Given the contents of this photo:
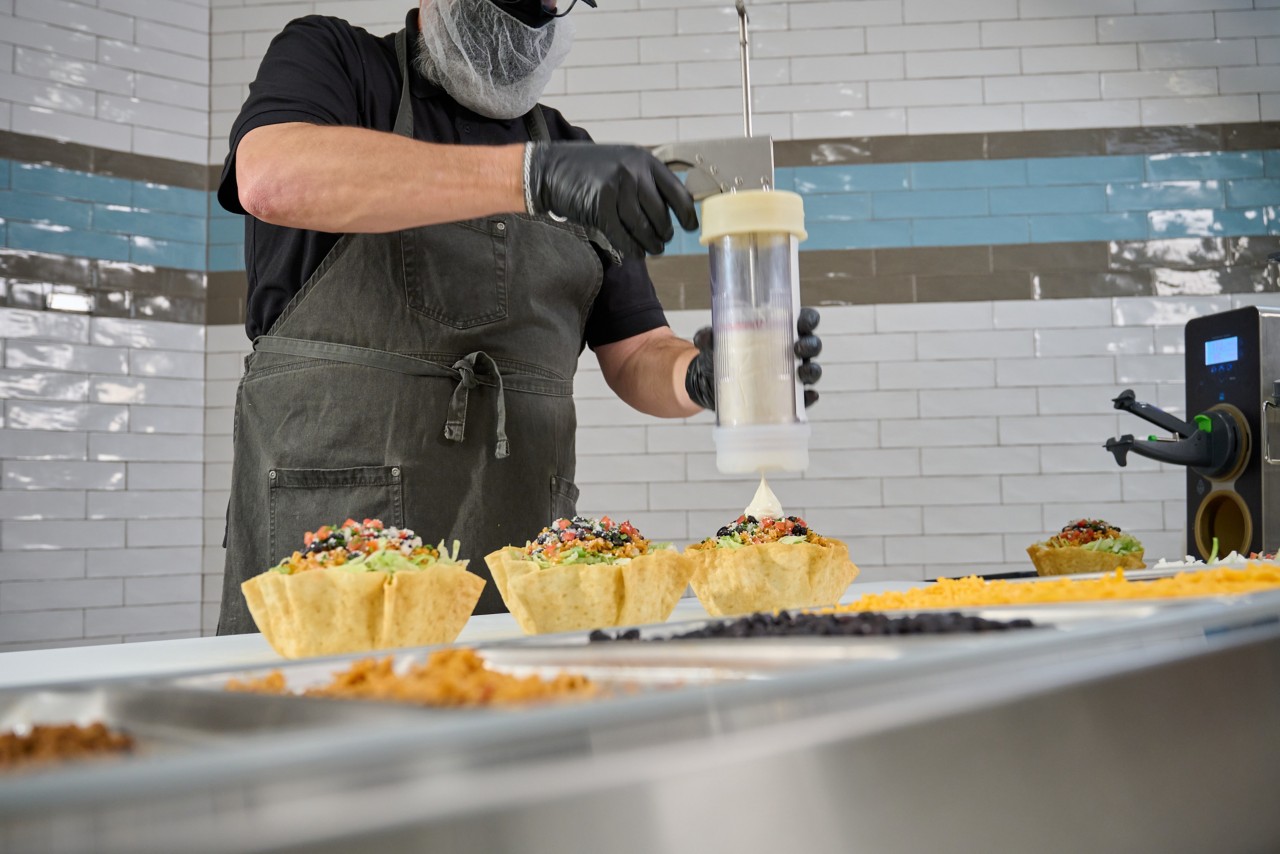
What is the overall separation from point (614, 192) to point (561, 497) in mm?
964

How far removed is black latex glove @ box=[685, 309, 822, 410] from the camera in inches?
43.7

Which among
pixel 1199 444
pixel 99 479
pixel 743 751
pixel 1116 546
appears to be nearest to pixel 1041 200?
pixel 1199 444

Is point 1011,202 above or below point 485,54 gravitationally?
above

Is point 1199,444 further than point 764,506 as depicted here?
Yes

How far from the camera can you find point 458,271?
1.96 metres

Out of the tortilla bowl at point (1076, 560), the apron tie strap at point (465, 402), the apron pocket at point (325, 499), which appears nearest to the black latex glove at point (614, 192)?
the apron tie strap at point (465, 402)

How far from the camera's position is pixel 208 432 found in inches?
143

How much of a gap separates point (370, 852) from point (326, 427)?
1.51m

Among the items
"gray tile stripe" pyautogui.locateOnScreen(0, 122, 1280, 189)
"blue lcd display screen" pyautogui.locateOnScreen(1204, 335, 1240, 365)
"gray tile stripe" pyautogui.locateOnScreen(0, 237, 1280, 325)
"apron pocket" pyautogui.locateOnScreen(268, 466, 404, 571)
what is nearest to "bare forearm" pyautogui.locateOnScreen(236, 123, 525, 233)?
"apron pocket" pyautogui.locateOnScreen(268, 466, 404, 571)

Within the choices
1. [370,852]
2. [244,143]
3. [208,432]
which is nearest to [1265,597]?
[370,852]

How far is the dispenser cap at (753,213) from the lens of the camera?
3.50 feet

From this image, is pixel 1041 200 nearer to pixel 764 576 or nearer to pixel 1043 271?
pixel 1043 271

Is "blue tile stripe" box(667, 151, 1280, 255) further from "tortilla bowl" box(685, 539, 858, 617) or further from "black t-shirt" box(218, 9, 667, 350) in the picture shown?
"tortilla bowl" box(685, 539, 858, 617)

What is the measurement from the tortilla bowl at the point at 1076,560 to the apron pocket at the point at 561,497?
94 centimetres
